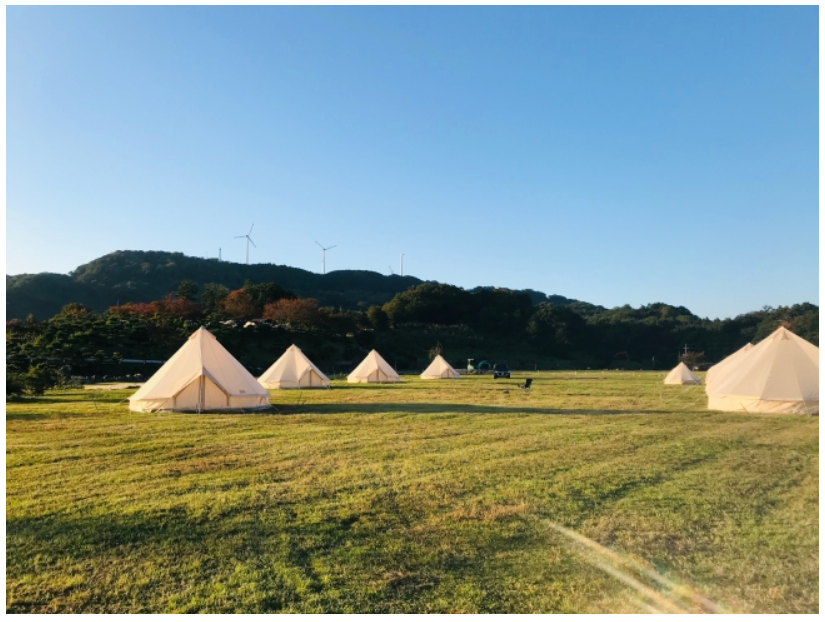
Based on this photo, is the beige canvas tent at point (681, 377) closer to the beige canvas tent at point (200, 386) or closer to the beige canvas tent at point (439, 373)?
the beige canvas tent at point (439, 373)

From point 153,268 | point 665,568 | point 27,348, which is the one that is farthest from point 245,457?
point 153,268

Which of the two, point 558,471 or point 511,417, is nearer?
point 558,471

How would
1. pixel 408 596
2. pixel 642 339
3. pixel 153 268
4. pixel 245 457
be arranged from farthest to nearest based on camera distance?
1. pixel 153 268
2. pixel 642 339
3. pixel 245 457
4. pixel 408 596

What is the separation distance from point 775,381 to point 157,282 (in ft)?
271

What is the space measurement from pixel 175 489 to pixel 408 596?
3.53 m

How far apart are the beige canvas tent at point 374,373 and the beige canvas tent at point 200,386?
594 inches

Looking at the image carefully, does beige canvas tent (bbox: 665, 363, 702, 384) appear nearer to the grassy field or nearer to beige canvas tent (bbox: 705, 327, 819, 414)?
beige canvas tent (bbox: 705, 327, 819, 414)

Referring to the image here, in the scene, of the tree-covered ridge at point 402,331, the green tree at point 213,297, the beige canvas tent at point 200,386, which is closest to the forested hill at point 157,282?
the tree-covered ridge at point 402,331

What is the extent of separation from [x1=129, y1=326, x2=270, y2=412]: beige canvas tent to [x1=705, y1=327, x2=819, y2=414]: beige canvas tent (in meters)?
11.5

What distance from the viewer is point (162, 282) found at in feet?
280

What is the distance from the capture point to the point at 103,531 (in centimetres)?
497

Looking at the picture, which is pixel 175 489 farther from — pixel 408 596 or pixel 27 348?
pixel 27 348

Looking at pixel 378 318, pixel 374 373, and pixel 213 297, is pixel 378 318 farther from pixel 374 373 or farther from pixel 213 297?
pixel 374 373

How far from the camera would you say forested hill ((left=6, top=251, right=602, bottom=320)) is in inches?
2468
